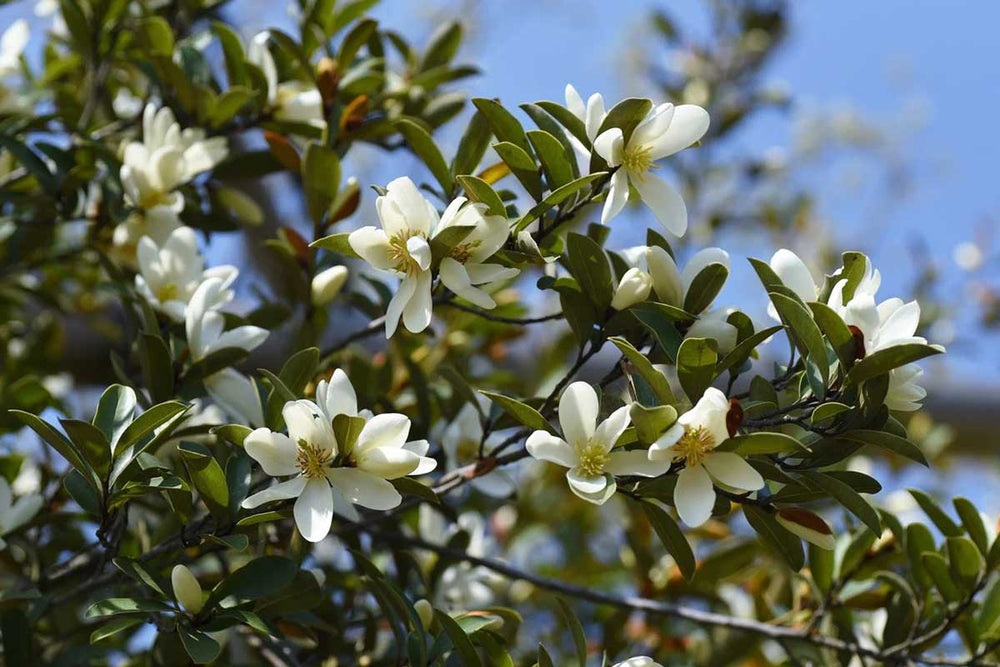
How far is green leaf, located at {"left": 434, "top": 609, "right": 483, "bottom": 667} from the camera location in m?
0.88

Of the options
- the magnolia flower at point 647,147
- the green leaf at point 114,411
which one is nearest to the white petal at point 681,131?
the magnolia flower at point 647,147

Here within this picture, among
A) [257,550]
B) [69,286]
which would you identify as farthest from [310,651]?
[69,286]

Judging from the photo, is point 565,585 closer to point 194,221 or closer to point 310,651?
point 310,651

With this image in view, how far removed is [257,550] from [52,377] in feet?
3.12

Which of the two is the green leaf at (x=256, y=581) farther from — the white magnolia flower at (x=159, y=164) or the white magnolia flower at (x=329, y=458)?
the white magnolia flower at (x=159, y=164)

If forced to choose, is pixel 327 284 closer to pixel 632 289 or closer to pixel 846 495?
pixel 632 289

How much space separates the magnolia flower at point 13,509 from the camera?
1098mm

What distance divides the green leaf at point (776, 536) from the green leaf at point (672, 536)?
2.6 inches

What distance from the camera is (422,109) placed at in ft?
4.81

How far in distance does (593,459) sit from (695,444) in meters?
0.09

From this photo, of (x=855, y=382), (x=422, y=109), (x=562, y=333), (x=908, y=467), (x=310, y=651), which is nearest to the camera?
(x=855, y=382)

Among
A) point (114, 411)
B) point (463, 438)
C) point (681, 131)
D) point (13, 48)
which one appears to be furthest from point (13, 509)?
point (681, 131)

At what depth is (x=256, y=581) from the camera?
87 cm

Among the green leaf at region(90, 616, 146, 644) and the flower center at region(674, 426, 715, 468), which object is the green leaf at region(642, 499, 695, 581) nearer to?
Result: the flower center at region(674, 426, 715, 468)
